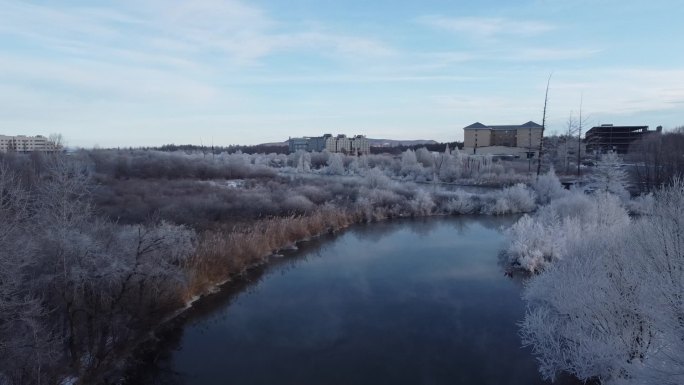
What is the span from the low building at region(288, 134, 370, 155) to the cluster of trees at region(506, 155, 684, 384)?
7902 centimetres

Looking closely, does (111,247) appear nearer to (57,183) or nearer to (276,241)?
(57,183)

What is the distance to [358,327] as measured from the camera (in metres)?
9.60

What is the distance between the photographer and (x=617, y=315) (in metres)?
6.72

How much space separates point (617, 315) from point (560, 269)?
2.50 m

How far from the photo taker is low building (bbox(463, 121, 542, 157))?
198 feet

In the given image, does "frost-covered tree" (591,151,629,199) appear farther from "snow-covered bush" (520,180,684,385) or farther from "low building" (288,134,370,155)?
"low building" (288,134,370,155)

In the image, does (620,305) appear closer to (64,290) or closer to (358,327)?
(358,327)

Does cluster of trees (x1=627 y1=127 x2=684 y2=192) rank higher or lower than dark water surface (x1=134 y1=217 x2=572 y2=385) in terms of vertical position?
higher

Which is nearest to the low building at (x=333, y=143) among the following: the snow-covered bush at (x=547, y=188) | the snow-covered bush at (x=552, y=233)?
the snow-covered bush at (x=547, y=188)

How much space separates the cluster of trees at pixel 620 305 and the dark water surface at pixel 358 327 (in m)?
0.74

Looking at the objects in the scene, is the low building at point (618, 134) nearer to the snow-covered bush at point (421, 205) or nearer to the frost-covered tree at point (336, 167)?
the frost-covered tree at point (336, 167)

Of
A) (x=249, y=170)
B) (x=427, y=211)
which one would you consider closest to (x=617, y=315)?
(x=427, y=211)

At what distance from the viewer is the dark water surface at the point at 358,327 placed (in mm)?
7793

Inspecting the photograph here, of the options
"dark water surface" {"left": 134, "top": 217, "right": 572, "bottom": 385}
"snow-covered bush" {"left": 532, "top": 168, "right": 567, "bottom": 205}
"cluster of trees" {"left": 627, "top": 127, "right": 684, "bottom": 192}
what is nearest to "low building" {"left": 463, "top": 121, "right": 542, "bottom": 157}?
"cluster of trees" {"left": 627, "top": 127, "right": 684, "bottom": 192}
